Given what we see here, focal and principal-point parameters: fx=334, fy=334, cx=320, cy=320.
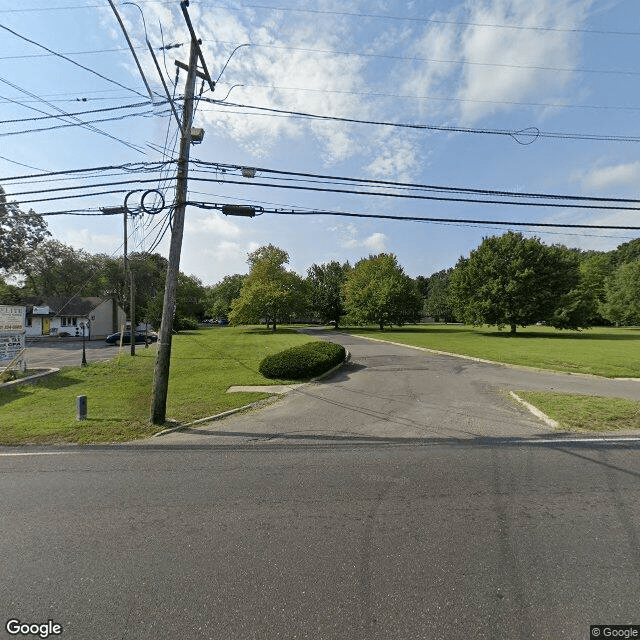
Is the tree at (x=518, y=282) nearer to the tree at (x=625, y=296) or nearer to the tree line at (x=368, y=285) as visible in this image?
the tree line at (x=368, y=285)

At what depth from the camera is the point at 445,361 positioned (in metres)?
16.8

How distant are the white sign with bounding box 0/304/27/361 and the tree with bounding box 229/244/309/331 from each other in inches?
1201

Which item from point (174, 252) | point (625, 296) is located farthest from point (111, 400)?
point (625, 296)

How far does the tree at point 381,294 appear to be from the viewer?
47375 millimetres

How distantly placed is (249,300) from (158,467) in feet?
131

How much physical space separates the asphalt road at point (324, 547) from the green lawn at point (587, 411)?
1884mm

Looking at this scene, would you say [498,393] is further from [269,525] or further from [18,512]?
[18,512]

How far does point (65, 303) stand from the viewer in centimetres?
4159

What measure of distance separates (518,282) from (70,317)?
168 ft

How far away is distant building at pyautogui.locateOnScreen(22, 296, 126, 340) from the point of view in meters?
38.7

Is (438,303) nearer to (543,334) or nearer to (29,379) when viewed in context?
(543,334)

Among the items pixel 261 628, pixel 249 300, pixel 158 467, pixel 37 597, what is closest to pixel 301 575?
pixel 261 628

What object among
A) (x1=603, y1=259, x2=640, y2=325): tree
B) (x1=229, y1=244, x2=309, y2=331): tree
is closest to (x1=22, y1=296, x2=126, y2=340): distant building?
(x1=229, y1=244, x2=309, y2=331): tree

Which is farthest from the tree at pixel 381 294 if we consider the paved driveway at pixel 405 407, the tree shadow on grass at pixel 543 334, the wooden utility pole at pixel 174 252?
the wooden utility pole at pixel 174 252
